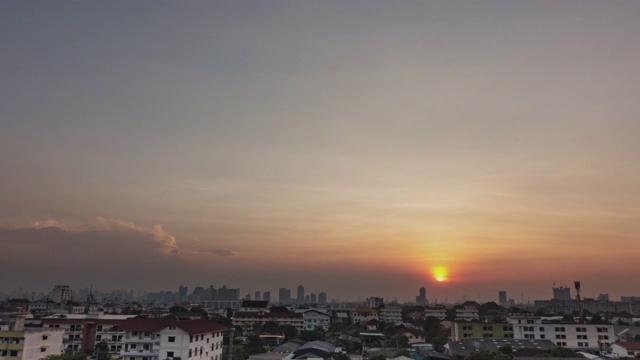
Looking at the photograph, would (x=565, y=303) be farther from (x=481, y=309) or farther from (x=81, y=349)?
(x=81, y=349)

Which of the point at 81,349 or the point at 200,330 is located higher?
the point at 200,330

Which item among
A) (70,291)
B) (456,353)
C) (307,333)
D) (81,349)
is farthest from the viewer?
(70,291)

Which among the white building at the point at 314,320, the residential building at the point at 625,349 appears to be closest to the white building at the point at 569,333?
the residential building at the point at 625,349

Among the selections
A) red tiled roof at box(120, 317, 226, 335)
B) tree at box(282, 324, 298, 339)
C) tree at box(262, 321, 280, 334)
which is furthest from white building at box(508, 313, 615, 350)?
red tiled roof at box(120, 317, 226, 335)

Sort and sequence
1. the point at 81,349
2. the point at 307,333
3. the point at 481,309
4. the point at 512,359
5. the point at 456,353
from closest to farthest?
the point at 512,359 < the point at 456,353 < the point at 81,349 < the point at 307,333 < the point at 481,309

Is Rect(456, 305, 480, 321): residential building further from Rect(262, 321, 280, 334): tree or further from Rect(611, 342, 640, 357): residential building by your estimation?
Rect(611, 342, 640, 357): residential building

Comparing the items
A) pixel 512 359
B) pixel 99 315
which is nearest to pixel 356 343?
pixel 512 359

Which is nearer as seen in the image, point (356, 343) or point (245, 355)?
point (245, 355)
